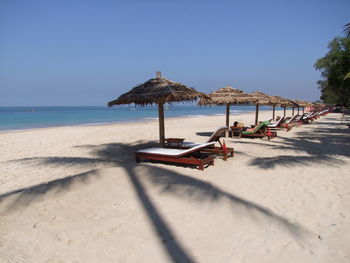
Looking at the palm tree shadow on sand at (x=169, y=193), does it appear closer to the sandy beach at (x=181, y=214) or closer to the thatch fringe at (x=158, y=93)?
the sandy beach at (x=181, y=214)

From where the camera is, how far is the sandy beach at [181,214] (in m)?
2.48

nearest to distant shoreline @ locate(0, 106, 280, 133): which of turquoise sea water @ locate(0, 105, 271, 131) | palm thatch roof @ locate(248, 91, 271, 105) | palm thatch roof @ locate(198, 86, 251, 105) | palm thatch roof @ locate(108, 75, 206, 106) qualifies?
turquoise sea water @ locate(0, 105, 271, 131)

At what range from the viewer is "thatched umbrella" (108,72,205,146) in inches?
238

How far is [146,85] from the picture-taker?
21.8ft

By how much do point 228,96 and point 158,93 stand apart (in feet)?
16.1

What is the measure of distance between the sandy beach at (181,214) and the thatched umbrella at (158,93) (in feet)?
5.89

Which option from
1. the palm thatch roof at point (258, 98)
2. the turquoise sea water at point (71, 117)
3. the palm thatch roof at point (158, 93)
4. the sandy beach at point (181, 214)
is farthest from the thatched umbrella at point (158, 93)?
the turquoise sea water at point (71, 117)

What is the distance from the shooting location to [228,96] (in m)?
10.1

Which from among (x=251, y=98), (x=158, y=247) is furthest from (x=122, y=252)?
(x=251, y=98)

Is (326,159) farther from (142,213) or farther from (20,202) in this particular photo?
(20,202)

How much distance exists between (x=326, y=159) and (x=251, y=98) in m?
5.17

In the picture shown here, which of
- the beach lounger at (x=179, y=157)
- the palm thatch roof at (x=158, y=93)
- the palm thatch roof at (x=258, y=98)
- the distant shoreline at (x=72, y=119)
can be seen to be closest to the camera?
the beach lounger at (x=179, y=157)

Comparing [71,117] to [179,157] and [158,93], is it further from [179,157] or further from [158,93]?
[179,157]

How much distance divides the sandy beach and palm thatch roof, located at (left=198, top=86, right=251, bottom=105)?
481 centimetres
